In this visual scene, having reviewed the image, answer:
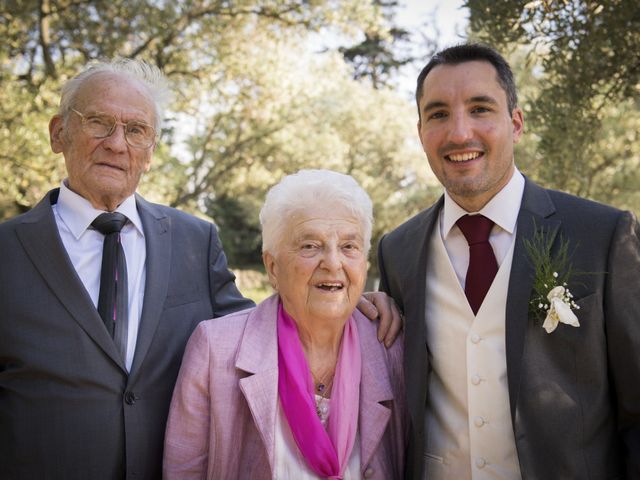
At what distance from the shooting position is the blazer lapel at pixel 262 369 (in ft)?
8.92

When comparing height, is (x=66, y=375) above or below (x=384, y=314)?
below

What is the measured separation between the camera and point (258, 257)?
93.5 ft

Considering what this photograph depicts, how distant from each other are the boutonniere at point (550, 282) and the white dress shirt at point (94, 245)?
195cm

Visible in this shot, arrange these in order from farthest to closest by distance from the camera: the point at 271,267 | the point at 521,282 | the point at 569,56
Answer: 1. the point at 569,56
2. the point at 271,267
3. the point at 521,282

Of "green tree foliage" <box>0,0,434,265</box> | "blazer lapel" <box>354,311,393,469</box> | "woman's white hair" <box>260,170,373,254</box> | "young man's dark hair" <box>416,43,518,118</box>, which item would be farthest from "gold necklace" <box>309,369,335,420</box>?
"green tree foliage" <box>0,0,434,265</box>

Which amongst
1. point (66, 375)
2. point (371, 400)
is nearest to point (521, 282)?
point (371, 400)

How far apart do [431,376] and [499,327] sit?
0.46 metres

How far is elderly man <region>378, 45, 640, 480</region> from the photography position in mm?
2449

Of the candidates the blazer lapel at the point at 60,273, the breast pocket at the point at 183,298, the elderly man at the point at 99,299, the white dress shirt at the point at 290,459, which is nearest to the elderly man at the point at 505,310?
the white dress shirt at the point at 290,459

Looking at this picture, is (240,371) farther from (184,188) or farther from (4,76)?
(184,188)

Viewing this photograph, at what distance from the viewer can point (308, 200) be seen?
2918 millimetres

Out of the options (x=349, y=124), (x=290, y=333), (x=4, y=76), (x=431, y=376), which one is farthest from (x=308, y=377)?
(x=349, y=124)

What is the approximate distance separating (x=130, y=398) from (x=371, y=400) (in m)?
1.18

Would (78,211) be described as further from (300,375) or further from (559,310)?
(559,310)
